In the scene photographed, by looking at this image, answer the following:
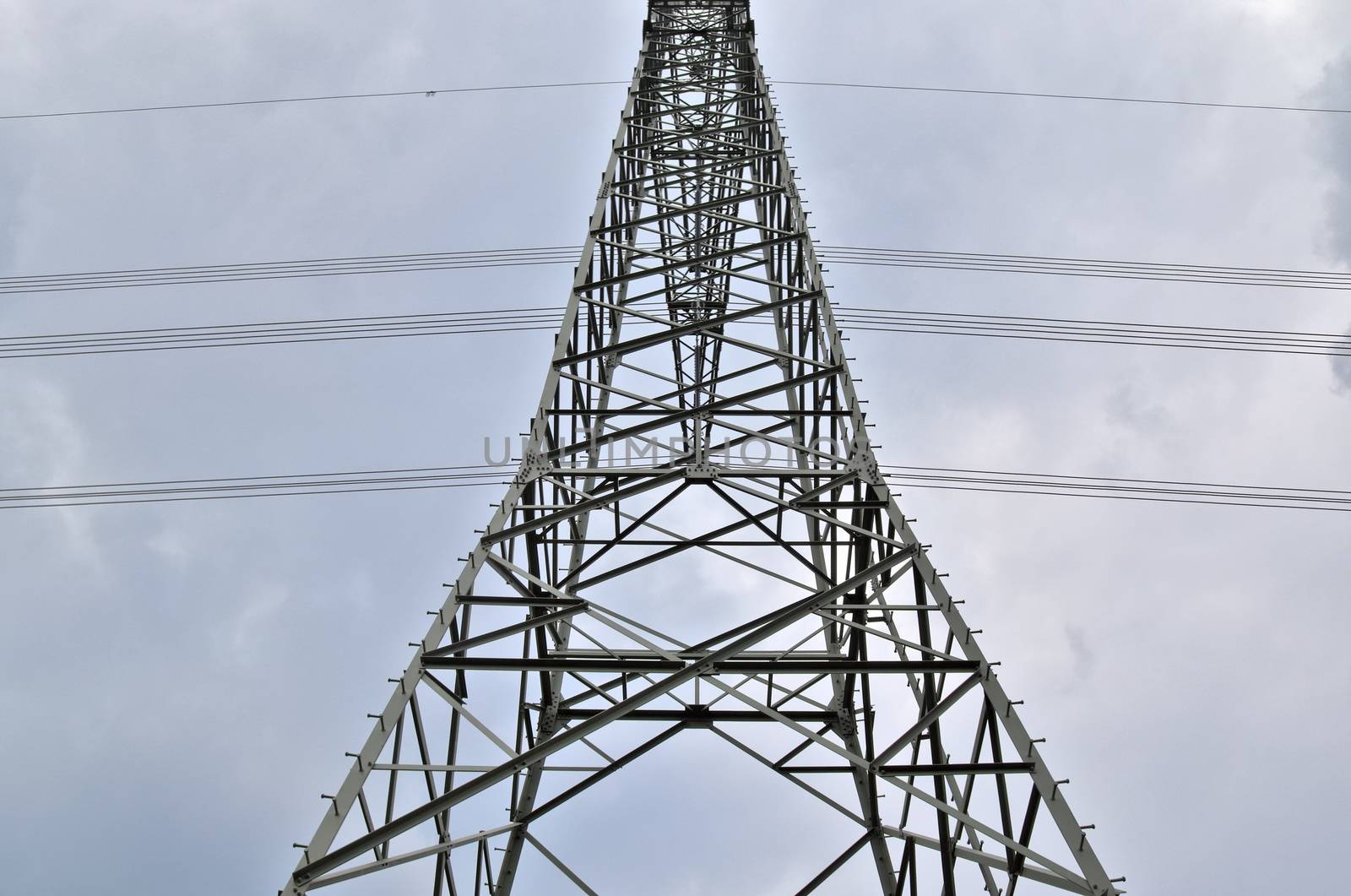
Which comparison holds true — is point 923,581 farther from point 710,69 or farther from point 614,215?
point 710,69

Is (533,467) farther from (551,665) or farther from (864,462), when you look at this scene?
(864,462)

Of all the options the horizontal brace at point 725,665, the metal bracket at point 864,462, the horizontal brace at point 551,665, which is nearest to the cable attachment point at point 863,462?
the metal bracket at point 864,462

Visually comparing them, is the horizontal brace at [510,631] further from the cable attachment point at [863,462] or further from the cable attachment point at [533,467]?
the cable attachment point at [863,462]

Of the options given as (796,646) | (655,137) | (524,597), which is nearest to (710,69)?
(655,137)

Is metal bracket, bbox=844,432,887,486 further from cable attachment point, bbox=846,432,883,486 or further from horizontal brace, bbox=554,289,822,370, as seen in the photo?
horizontal brace, bbox=554,289,822,370

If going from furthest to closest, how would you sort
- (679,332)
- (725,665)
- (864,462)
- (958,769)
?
(679,332), (864,462), (725,665), (958,769)

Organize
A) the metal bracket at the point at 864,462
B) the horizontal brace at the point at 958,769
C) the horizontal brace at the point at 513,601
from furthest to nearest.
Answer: the metal bracket at the point at 864,462 → the horizontal brace at the point at 513,601 → the horizontal brace at the point at 958,769

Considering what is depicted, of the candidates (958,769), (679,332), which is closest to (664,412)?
(679,332)

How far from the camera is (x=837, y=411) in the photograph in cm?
960

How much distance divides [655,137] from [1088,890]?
44.9 feet

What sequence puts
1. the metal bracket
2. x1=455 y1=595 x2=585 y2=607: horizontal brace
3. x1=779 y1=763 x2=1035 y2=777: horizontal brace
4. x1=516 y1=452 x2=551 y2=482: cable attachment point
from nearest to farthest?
x1=779 y1=763 x2=1035 y2=777: horizontal brace
x1=455 y1=595 x2=585 y2=607: horizontal brace
the metal bracket
x1=516 y1=452 x2=551 y2=482: cable attachment point

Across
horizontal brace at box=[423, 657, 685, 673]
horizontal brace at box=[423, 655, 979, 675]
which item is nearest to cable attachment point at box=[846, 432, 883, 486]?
horizontal brace at box=[423, 655, 979, 675]

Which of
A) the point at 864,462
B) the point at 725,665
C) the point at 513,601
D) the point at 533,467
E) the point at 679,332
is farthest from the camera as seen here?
the point at 679,332

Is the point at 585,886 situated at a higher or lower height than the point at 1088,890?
higher
